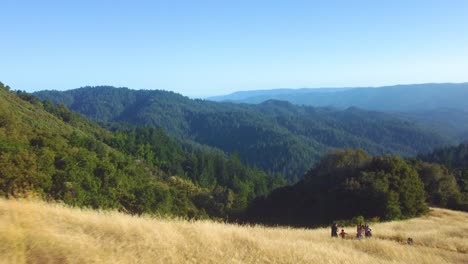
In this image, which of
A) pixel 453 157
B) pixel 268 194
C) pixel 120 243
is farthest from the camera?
pixel 453 157

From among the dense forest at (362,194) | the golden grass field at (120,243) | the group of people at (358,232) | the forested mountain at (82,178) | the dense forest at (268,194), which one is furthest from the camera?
the dense forest at (362,194)

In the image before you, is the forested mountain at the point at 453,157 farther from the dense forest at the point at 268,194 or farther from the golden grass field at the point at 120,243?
the golden grass field at the point at 120,243

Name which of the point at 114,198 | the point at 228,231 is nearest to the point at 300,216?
the point at 114,198

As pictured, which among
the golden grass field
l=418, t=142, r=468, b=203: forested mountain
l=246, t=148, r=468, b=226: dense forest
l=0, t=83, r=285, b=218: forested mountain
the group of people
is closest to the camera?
the golden grass field

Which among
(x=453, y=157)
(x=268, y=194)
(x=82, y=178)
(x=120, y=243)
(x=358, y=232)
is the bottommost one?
(x=453, y=157)

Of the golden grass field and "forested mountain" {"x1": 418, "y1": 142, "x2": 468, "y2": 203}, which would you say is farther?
"forested mountain" {"x1": 418, "y1": 142, "x2": 468, "y2": 203}

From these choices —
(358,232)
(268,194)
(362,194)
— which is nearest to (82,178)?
(268,194)

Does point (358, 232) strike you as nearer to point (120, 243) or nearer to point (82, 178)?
point (120, 243)

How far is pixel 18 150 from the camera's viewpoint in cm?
5228

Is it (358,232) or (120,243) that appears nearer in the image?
(120,243)

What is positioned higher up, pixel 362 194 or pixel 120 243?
pixel 120 243

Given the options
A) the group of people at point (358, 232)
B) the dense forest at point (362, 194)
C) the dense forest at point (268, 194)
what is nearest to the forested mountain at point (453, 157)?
the dense forest at point (268, 194)

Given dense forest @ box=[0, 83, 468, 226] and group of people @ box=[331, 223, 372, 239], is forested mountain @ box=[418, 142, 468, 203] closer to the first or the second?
dense forest @ box=[0, 83, 468, 226]

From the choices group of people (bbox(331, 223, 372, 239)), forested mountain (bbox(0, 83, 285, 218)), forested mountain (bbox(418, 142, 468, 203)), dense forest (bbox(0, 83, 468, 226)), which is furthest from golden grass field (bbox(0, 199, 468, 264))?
forested mountain (bbox(418, 142, 468, 203))
